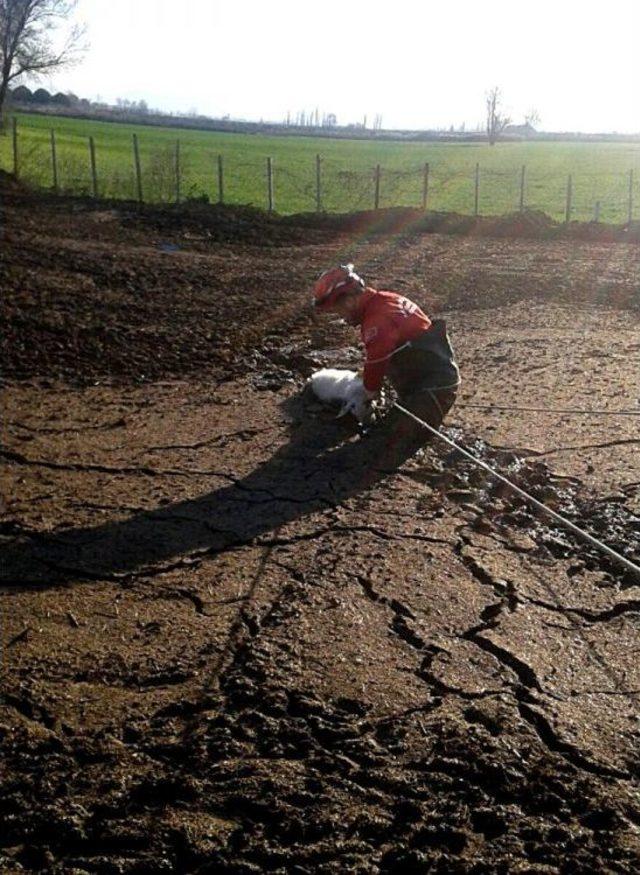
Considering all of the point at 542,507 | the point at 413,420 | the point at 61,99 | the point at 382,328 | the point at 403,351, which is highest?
the point at 61,99

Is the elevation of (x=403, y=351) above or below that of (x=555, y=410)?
above

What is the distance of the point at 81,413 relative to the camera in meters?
8.00

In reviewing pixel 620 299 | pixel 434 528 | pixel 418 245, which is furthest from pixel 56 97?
pixel 434 528

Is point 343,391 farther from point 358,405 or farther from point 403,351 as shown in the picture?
point 403,351

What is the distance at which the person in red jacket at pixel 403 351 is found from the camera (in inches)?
290

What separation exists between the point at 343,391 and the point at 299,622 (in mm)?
3434

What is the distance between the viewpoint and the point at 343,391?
309 inches

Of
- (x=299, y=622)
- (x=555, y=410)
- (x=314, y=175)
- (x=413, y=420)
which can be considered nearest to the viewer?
(x=299, y=622)

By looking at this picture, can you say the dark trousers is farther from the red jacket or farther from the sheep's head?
the red jacket

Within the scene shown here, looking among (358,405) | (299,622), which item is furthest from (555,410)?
(299,622)

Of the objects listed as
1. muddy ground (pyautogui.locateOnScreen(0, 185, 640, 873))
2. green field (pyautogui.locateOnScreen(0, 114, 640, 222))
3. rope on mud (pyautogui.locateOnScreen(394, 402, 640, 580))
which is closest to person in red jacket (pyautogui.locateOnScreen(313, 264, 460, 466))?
rope on mud (pyautogui.locateOnScreen(394, 402, 640, 580))

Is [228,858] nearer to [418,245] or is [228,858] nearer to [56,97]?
[418,245]

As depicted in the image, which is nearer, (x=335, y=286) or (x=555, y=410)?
(x=335, y=286)

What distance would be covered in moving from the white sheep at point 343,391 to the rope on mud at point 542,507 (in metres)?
0.26
